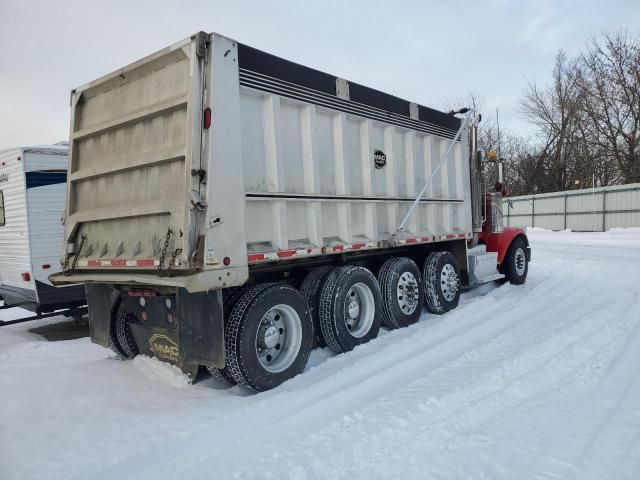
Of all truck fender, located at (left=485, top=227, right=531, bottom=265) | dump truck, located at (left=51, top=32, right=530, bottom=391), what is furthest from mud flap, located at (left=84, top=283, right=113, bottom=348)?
truck fender, located at (left=485, top=227, right=531, bottom=265)

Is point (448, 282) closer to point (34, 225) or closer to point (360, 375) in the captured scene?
point (360, 375)

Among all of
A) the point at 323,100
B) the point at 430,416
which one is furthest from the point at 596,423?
the point at 323,100

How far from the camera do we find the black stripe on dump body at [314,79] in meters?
4.32

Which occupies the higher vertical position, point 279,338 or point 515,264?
point 515,264

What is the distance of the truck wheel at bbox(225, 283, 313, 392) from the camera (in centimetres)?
414

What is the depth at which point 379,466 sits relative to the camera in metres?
2.88

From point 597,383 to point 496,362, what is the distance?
908mm

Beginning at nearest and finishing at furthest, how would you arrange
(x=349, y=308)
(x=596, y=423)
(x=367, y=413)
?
(x=596, y=423)
(x=367, y=413)
(x=349, y=308)

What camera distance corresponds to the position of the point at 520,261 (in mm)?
9523

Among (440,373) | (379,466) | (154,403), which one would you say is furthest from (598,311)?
(154,403)

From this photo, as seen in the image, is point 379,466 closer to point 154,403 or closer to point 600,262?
point 154,403

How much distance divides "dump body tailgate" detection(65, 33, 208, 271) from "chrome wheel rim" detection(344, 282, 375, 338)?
A: 2.46m

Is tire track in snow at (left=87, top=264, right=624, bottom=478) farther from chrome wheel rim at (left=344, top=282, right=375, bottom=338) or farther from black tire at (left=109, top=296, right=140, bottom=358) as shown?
black tire at (left=109, top=296, right=140, bottom=358)

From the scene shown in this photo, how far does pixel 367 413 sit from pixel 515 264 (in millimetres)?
6850
